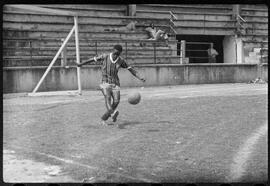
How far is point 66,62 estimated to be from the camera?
19.7m

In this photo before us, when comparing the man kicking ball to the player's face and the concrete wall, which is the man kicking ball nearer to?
the player's face

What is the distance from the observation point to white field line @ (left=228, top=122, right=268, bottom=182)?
7466 millimetres

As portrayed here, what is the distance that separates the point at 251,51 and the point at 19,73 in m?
11.4

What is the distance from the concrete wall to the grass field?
1.50 m

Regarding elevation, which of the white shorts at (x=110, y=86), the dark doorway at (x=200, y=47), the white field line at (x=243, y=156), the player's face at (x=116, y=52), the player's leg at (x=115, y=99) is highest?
the dark doorway at (x=200, y=47)

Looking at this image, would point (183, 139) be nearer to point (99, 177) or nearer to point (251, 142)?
point (251, 142)

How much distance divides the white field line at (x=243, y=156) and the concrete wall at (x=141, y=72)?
9335 mm

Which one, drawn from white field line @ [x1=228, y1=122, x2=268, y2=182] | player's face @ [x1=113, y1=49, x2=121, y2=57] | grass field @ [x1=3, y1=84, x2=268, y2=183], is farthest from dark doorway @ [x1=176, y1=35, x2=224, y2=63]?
white field line @ [x1=228, y1=122, x2=268, y2=182]

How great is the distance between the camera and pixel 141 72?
842 inches

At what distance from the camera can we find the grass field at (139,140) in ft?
24.7

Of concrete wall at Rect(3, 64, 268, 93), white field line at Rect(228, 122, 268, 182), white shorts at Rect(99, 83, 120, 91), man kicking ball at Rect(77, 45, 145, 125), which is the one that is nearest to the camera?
white field line at Rect(228, 122, 268, 182)

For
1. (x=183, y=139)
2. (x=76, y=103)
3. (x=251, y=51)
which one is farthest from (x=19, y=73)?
(x=251, y=51)

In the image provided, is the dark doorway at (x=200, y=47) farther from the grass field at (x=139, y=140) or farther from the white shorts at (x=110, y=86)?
the white shorts at (x=110, y=86)

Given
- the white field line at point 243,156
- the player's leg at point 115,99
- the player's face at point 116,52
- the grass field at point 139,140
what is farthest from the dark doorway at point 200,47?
the white field line at point 243,156
